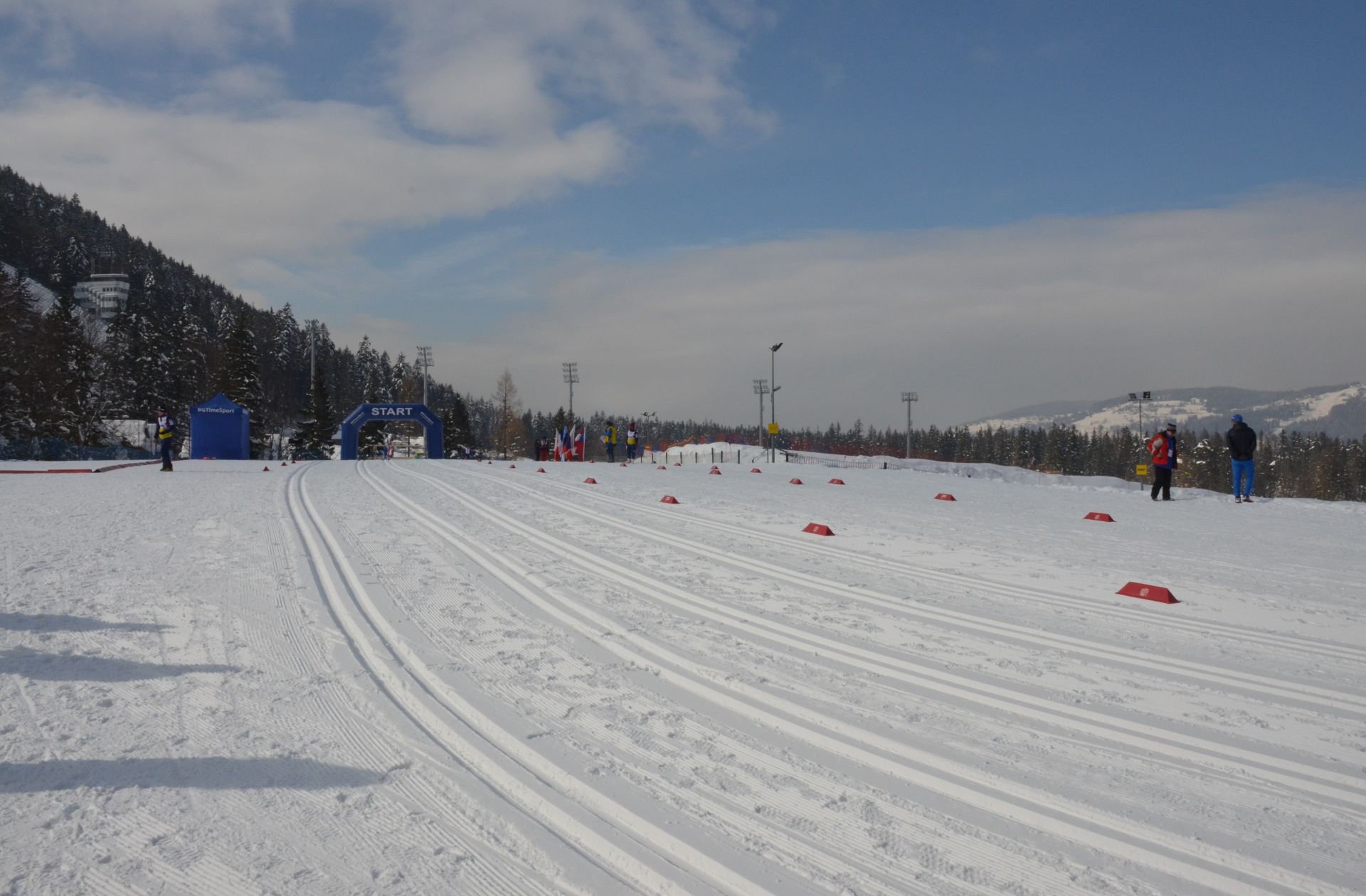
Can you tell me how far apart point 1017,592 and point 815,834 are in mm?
4439

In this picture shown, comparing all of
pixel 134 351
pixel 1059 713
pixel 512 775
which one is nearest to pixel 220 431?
pixel 134 351

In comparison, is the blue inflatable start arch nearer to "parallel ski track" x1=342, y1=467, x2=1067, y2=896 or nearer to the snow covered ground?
the snow covered ground

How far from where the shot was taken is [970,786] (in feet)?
9.80

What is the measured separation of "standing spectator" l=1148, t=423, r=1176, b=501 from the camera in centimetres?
1557

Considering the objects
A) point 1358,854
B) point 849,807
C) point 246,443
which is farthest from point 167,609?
point 246,443

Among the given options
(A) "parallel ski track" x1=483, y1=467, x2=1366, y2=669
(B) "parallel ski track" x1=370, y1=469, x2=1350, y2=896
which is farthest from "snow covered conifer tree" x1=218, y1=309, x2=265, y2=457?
(B) "parallel ski track" x1=370, y1=469, x2=1350, y2=896

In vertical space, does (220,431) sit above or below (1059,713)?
above

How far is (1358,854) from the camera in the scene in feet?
8.35

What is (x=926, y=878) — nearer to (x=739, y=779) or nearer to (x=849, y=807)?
(x=849, y=807)

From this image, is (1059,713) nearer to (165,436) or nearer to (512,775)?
(512,775)

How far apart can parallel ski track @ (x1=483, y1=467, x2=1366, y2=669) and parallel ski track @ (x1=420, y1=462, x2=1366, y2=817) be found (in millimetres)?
1066

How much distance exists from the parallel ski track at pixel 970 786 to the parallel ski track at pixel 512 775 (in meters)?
1.03

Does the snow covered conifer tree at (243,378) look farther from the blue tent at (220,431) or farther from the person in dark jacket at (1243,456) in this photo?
the person in dark jacket at (1243,456)

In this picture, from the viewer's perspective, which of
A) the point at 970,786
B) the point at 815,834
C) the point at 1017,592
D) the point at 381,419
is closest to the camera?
the point at 815,834
